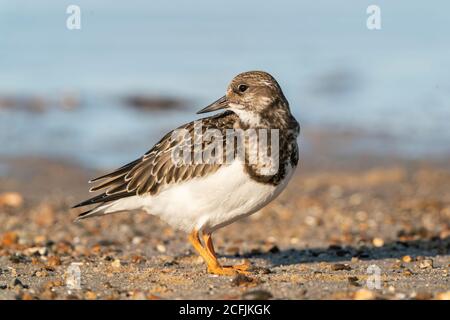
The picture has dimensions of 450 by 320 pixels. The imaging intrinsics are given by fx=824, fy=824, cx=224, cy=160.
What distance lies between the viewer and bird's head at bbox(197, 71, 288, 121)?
20.5ft

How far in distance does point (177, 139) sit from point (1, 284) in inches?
67.7

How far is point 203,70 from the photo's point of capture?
18.3m

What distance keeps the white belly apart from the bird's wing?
0.07m

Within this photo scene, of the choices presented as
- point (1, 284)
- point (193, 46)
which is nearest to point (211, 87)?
point (193, 46)

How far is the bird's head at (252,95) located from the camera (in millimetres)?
6258

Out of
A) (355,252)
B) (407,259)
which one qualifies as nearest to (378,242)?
(355,252)

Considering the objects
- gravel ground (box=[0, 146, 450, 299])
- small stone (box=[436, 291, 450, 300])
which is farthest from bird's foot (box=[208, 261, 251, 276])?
small stone (box=[436, 291, 450, 300])

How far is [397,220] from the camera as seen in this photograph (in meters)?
9.23

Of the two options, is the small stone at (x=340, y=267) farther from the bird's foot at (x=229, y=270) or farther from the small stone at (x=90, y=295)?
the small stone at (x=90, y=295)

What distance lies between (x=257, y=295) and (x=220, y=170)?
113 centimetres

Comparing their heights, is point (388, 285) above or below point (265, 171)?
below

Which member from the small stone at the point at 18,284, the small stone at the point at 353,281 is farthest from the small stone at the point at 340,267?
the small stone at the point at 18,284

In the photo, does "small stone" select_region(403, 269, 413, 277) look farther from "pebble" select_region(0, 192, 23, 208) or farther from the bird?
"pebble" select_region(0, 192, 23, 208)

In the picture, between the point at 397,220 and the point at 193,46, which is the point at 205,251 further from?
the point at 193,46
